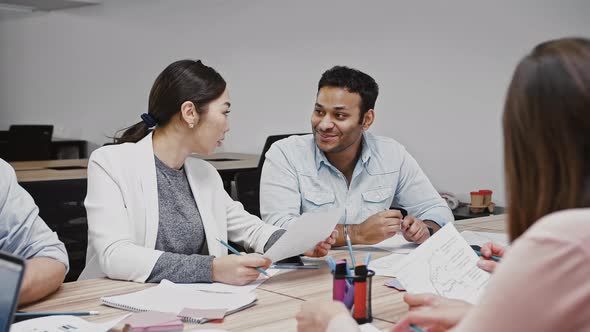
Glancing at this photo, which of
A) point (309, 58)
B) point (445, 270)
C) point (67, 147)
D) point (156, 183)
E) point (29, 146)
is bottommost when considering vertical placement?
point (67, 147)

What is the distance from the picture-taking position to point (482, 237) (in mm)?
2213

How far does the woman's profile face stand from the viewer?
2039mm

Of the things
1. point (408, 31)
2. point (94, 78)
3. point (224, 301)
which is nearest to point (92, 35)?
point (94, 78)

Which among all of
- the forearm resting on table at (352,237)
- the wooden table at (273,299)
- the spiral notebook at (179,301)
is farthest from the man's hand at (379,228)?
the spiral notebook at (179,301)

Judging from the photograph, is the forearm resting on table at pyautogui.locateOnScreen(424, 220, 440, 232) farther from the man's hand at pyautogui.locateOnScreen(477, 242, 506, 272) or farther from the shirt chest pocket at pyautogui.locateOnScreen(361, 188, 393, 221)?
the man's hand at pyautogui.locateOnScreen(477, 242, 506, 272)

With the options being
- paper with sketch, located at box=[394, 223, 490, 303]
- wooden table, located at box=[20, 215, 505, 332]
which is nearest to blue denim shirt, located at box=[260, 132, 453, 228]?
wooden table, located at box=[20, 215, 505, 332]

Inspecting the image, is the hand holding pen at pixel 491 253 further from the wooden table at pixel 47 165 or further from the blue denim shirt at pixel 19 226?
the wooden table at pixel 47 165

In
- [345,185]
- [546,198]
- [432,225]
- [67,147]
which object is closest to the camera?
[546,198]

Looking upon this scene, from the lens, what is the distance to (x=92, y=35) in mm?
6680

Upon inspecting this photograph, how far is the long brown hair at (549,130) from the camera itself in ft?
2.54

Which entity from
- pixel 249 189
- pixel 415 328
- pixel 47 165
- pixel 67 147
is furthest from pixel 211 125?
pixel 67 147

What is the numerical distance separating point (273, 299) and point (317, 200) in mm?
922

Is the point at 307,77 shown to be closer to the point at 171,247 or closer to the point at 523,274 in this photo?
the point at 171,247

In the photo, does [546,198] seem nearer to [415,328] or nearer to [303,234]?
[415,328]
